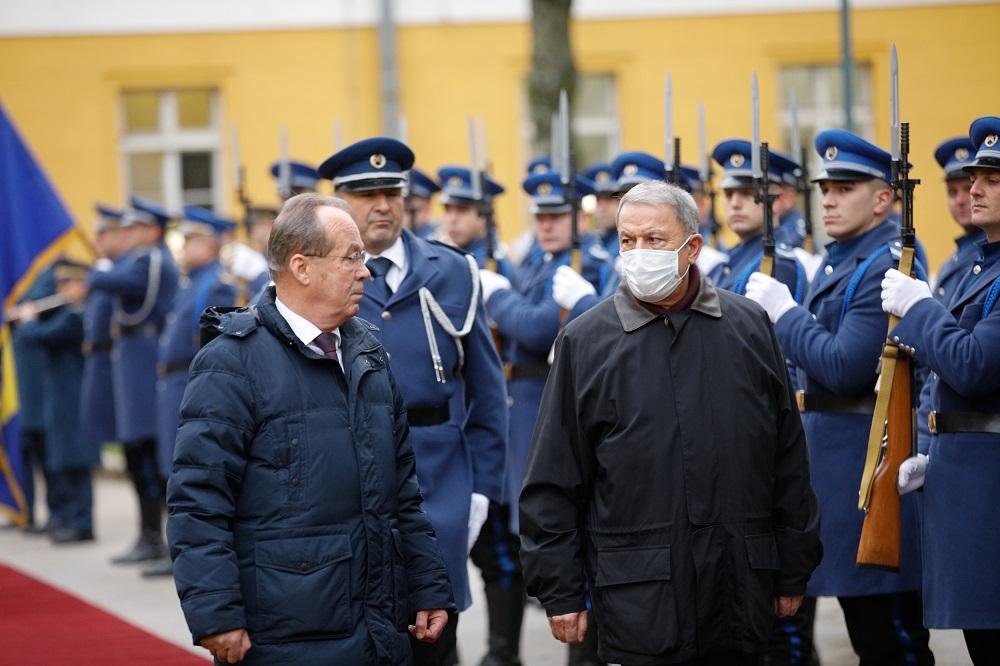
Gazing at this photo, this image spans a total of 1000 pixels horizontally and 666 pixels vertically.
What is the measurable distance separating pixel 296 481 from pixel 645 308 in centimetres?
106

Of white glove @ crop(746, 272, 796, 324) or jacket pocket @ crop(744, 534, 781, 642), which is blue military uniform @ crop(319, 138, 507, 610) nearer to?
white glove @ crop(746, 272, 796, 324)

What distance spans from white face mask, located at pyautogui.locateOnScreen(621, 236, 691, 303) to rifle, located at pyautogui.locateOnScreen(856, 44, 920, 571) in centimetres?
119

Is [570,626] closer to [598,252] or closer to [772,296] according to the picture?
[772,296]

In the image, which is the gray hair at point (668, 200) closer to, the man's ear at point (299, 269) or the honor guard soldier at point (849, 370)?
the man's ear at point (299, 269)

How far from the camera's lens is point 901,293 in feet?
17.1

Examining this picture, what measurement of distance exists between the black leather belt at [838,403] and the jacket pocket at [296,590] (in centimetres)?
233

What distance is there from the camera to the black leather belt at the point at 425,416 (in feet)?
18.4

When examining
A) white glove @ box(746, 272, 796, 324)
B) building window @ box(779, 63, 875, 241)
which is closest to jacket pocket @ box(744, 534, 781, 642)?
white glove @ box(746, 272, 796, 324)

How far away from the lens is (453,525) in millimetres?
5566

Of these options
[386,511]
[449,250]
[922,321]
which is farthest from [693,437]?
[449,250]

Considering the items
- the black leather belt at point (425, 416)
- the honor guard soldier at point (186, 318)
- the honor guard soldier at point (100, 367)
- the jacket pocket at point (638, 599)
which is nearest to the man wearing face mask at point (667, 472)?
the jacket pocket at point (638, 599)

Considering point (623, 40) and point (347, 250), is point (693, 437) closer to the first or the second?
point (347, 250)

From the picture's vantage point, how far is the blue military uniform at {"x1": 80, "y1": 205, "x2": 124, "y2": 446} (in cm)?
1170

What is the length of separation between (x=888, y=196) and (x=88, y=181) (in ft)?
51.0
